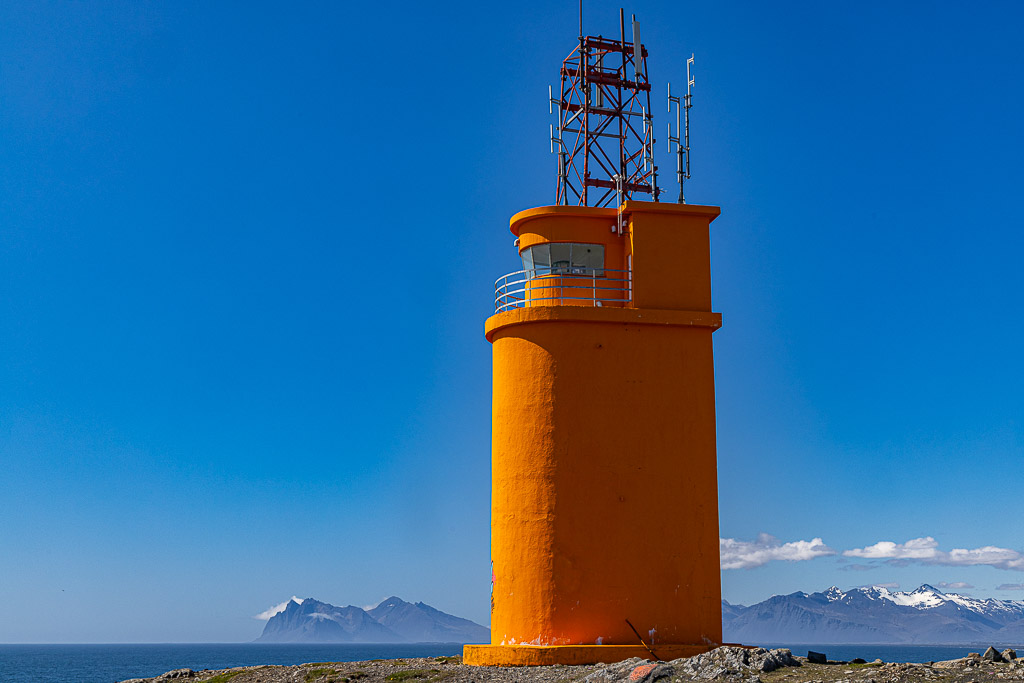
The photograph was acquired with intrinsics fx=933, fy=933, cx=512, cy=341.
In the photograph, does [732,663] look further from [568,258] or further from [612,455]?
[568,258]

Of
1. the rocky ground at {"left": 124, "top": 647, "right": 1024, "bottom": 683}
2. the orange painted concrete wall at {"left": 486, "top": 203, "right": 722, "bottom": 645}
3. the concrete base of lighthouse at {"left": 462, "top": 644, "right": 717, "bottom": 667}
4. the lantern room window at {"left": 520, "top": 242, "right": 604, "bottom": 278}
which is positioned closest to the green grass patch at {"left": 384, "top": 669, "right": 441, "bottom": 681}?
the rocky ground at {"left": 124, "top": 647, "right": 1024, "bottom": 683}

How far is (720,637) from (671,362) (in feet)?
19.2

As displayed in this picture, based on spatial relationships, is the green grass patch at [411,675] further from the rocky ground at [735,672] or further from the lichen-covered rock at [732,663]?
the lichen-covered rock at [732,663]

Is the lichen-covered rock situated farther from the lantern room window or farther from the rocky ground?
the lantern room window

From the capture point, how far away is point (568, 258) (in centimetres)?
2186

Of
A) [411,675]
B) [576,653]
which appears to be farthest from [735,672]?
[411,675]

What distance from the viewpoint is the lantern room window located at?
2175 centimetres

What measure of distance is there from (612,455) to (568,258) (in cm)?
492

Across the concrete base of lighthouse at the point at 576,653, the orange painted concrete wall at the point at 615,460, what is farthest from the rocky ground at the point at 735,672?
the orange painted concrete wall at the point at 615,460

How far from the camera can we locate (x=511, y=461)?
20.1 meters

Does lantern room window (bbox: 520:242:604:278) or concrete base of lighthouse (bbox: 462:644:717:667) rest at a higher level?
lantern room window (bbox: 520:242:604:278)

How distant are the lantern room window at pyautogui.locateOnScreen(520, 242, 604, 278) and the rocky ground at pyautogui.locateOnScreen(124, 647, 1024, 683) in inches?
351

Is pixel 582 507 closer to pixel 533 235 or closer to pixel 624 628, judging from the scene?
pixel 624 628

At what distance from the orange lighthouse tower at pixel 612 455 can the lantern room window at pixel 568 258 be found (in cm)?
17
